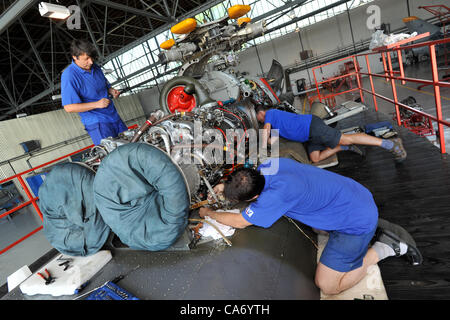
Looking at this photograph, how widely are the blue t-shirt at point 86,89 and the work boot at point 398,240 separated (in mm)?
3096

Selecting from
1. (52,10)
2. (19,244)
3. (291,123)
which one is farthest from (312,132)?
(19,244)

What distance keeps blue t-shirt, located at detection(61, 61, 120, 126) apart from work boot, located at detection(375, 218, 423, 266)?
3096 mm

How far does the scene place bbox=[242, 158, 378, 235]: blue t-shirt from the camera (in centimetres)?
164

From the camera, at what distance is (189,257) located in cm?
203

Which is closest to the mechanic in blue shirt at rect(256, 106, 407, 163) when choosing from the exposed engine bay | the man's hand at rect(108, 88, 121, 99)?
the exposed engine bay

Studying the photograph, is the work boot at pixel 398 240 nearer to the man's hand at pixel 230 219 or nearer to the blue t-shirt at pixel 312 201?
the blue t-shirt at pixel 312 201

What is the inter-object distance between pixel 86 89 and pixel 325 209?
9.38 ft

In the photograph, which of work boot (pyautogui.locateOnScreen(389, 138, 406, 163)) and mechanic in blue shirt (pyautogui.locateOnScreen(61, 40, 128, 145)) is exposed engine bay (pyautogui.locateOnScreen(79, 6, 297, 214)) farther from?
work boot (pyautogui.locateOnScreen(389, 138, 406, 163))

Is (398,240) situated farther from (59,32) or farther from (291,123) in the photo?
(59,32)

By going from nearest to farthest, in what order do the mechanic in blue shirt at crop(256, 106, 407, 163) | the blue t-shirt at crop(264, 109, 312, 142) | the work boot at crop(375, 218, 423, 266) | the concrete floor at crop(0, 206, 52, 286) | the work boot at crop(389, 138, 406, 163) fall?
the work boot at crop(375, 218, 423, 266) → the work boot at crop(389, 138, 406, 163) → the mechanic in blue shirt at crop(256, 106, 407, 163) → the blue t-shirt at crop(264, 109, 312, 142) → the concrete floor at crop(0, 206, 52, 286)

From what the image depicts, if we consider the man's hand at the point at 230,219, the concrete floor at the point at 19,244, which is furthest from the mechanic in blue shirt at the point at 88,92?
the concrete floor at the point at 19,244

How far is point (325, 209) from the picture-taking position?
1743mm
